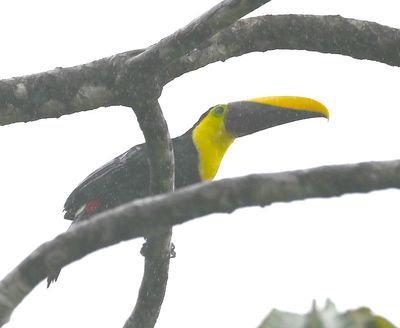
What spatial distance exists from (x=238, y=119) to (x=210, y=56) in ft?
7.11

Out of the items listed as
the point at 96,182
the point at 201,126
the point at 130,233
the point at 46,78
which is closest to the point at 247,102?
the point at 201,126

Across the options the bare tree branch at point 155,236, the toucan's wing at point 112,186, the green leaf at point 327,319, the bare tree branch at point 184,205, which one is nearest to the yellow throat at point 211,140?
the toucan's wing at point 112,186

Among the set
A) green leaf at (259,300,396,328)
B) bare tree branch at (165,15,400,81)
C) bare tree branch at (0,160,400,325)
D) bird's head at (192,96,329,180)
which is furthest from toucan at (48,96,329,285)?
green leaf at (259,300,396,328)

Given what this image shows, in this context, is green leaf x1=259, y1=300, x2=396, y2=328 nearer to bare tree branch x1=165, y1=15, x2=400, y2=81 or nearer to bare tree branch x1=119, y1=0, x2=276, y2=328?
bare tree branch x1=119, y1=0, x2=276, y2=328

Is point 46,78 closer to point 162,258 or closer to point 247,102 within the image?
point 162,258

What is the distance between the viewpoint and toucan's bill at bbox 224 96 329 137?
647 cm

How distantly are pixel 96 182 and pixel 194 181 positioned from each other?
2.21 feet

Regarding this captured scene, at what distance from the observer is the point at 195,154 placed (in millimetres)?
6582

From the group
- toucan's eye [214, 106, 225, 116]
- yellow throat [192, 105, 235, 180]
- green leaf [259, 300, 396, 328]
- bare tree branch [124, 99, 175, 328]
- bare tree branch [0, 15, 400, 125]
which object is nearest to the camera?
green leaf [259, 300, 396, 328]

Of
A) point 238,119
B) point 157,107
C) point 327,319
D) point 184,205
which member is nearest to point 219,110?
point 238,119

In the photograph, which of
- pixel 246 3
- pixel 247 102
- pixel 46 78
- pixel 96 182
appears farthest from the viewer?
pixel 247 102

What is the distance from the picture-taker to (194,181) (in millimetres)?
6488

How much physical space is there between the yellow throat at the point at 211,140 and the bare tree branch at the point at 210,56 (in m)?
1.92

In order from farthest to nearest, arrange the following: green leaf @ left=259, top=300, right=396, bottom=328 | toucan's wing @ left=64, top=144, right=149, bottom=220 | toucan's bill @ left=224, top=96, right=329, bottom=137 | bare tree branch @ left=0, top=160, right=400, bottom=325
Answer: toucan's bill @ left=224, top=96, right=329, bottom=137 → toucan's wing @ left=64, top=144, right=149, bottom=220 → bare tree branch @ left=0, top=160, right=400, bottom=325 → green leaf @ left=259, top=300, right=396, bottom=328
